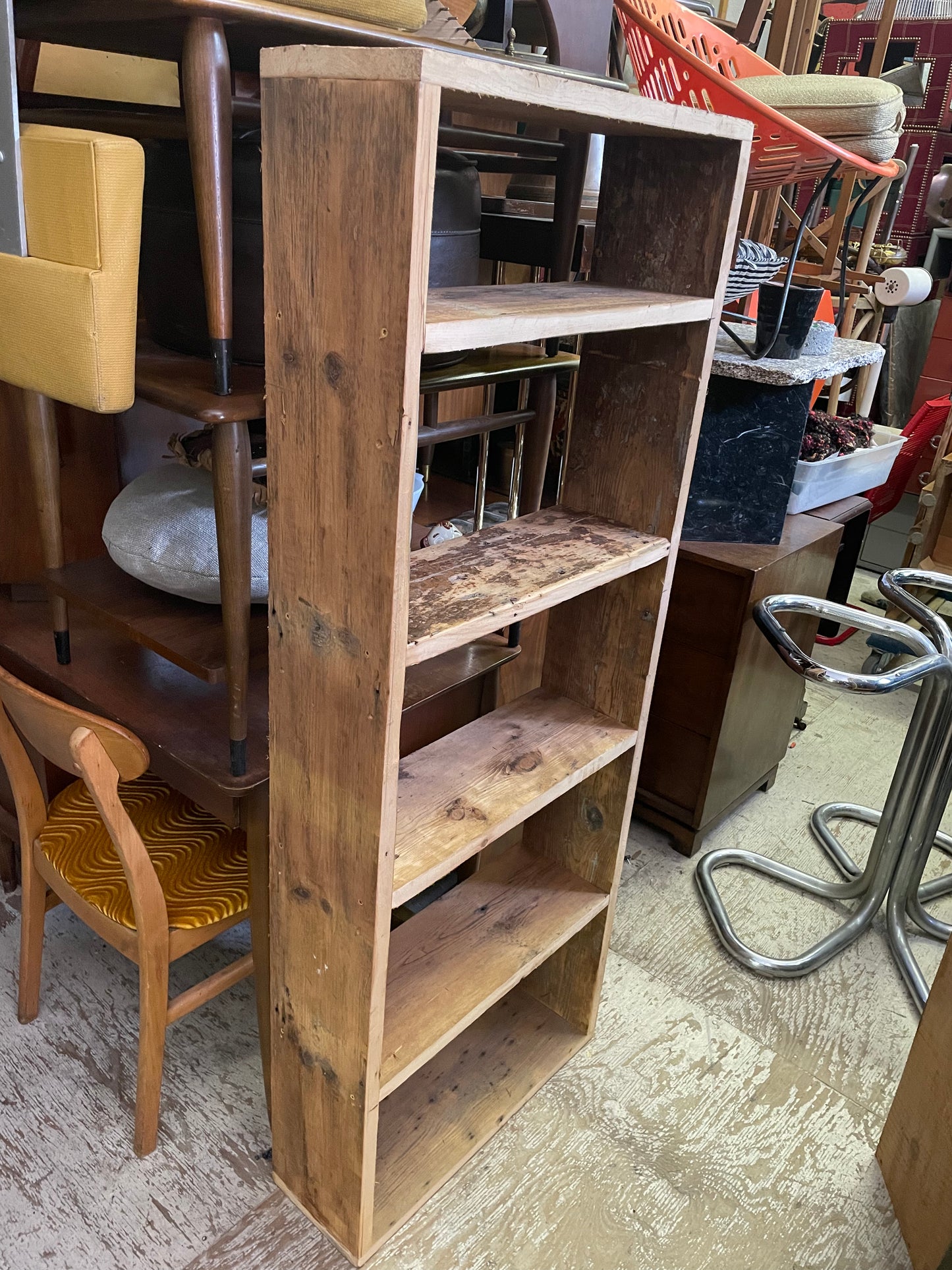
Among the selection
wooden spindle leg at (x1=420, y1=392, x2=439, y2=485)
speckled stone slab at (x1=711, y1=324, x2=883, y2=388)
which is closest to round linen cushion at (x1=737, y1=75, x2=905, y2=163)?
speckled stone slab at (x1=711, y1=324, x2=883, y2=388)

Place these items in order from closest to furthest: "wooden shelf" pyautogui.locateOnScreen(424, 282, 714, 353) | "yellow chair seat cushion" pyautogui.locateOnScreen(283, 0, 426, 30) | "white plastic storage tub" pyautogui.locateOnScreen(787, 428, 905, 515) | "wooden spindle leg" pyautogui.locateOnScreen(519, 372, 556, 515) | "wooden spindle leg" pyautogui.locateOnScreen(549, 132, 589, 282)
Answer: "wooden shelf" pyautogui.locateOnScreen(424, 282, 714, 353) → "yellow chair seat cushion" pyautogui.locateOnScreen(283, 0, 426, 30) → "wooden spindle leg" pyautogui.locateOnScreen(549, 132, 589, 282) → "wooden spindle leg" pyautogui.locateOnScreen(519, 372, 556, 515) → "white plastic storage tub" pyautogui.locateOnScreen(787, 428, 905, 515)

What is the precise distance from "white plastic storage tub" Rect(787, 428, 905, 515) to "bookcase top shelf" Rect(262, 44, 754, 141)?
1.18 m

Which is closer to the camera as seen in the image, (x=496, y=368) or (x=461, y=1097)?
(x=496, y=368)

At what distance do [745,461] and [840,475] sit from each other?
17.3 inches

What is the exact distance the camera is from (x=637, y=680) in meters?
1.40

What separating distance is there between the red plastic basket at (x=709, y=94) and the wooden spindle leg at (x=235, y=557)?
3.07 ft

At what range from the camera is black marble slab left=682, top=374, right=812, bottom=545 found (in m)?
1.86

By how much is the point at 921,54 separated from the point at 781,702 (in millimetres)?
3764

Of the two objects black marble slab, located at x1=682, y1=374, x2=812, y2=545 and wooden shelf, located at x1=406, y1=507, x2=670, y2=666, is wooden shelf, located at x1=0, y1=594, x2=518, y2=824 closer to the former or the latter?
wooden shelf, located at x1=406, y1=507, x2=670, y2=666

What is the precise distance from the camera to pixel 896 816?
1850 mm

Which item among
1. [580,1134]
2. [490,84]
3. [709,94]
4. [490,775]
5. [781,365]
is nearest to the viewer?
[490,84]

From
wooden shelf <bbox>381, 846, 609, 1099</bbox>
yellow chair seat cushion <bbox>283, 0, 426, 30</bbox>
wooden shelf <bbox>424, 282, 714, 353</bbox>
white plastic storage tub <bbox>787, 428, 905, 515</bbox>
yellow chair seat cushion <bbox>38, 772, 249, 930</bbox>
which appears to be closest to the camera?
wooden shelf <bbox>424, 282, 714, 353</bbox>

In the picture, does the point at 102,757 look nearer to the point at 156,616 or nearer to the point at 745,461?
the point at 156,616

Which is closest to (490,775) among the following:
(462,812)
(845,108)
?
(462,812)
